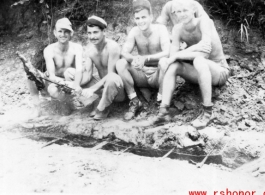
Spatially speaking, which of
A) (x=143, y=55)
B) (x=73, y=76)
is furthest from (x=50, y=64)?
(x=143, y=55)

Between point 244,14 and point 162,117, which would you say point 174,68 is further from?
point 244,14

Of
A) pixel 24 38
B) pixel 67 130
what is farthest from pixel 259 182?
pixel 24 38

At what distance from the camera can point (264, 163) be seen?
2.51 meters

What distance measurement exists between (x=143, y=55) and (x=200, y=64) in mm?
749

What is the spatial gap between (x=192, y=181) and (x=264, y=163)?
62cm

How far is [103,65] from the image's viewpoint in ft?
11.6

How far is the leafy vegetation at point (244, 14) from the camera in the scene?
12.5ft

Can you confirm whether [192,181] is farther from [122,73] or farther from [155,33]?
[155,33]

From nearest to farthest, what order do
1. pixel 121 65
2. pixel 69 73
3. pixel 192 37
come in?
pixel 192 37 → pixel 121 65 → pixel 69 73

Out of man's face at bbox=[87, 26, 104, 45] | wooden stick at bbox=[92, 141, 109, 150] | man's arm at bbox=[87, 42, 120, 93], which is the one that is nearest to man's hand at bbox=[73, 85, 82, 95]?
man's arm at bbox=[87, 42, 120, 93]

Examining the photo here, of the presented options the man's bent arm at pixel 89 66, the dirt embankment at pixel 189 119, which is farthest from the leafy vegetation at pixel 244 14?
the man's bent arm at pixel 89 66

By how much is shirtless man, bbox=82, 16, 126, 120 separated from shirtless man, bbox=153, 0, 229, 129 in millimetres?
532

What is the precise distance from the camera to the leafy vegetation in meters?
3.82

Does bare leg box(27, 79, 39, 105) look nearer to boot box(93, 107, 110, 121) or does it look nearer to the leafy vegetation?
boot box(93, 107, 110, 121)
